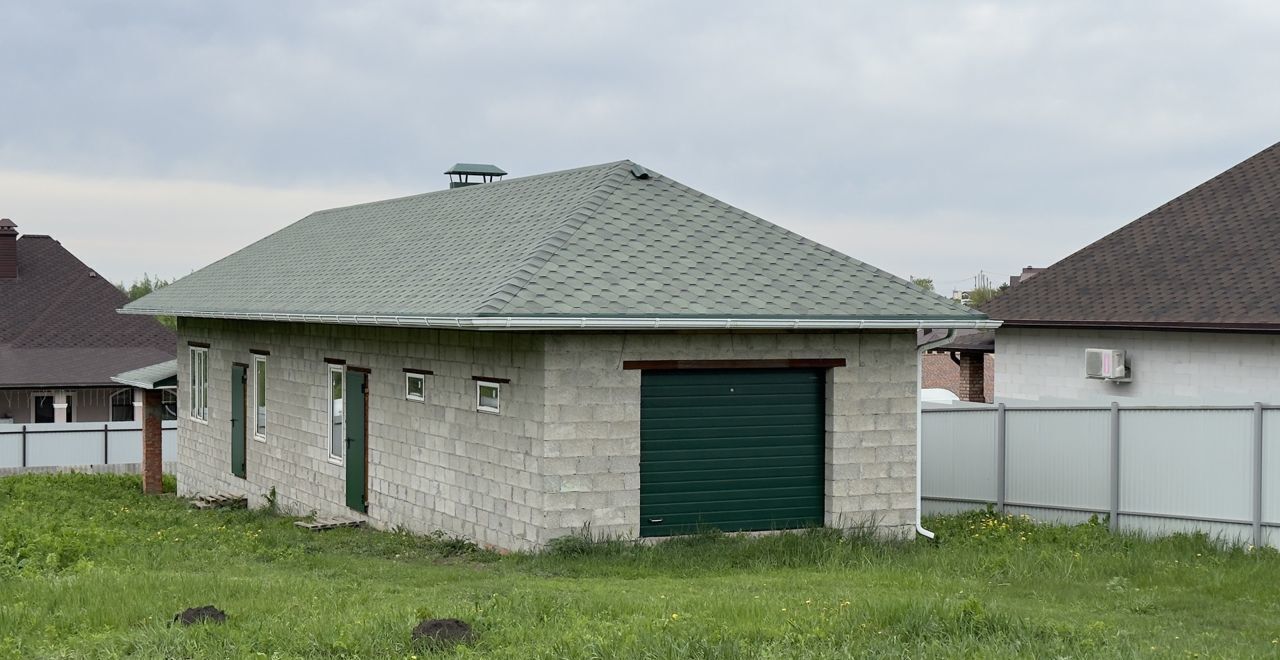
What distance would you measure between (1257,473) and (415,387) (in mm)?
9267

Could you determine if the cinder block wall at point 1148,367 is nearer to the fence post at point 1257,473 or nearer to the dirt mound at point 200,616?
the fence post at point 1257,473

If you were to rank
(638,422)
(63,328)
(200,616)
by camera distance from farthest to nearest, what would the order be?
(63,328), (638,422), (200,616)

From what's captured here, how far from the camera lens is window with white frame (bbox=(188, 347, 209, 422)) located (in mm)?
24242

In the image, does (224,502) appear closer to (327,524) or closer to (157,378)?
(157,378)

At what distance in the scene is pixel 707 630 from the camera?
9094 mm

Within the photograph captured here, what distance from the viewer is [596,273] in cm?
1460

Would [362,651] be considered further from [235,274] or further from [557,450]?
[235,274]

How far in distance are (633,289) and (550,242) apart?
1.36 meters

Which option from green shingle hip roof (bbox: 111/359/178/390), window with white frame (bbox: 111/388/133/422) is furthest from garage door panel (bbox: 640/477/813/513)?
window with white frame (bbox: 111/388/133/422)

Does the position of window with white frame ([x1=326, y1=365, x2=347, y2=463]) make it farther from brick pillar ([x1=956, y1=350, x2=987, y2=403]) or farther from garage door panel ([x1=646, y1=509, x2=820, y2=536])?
brick pillar ([x1=956, y1=350, x2=987, y2=403])

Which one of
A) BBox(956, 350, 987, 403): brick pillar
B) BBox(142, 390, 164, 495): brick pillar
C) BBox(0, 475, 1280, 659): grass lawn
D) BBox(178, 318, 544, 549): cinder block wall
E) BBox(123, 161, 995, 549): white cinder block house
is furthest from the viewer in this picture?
BBox(956, 350, 987, 403): brick pillar

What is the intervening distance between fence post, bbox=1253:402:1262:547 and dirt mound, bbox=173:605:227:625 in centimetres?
1043

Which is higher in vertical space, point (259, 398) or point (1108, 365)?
point (1108, 365)

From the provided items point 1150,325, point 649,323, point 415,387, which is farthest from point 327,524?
point 1150,325
